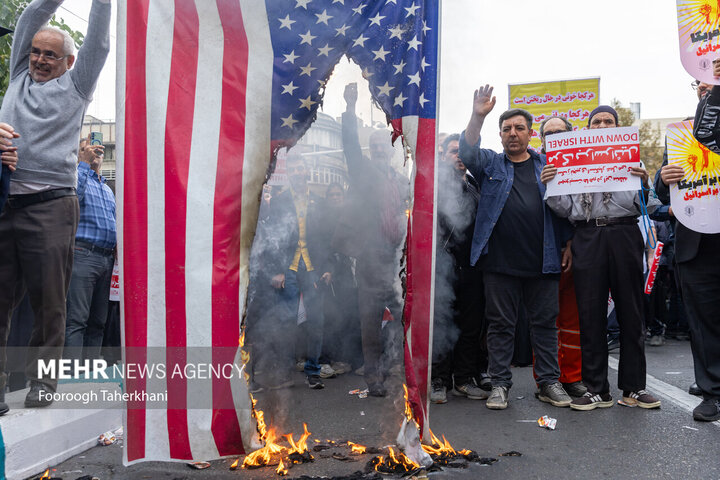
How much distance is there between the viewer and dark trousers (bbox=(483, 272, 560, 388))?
4.16 meters

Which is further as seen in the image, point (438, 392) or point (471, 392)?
point (471, 392)

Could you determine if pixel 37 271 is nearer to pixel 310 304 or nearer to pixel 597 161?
pixel 310 304

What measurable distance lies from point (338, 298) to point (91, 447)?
8.55 feet

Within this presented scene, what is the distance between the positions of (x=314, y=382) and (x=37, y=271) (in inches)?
96.1

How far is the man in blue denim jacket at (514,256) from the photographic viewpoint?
4168mm

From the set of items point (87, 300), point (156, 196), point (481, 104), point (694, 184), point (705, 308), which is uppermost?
point (481, 104)

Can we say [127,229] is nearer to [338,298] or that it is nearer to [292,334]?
[292,334]

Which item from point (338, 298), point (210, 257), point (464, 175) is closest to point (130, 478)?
point (210, 257)

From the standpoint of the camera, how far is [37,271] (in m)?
3.15

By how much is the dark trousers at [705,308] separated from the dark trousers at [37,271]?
3965mm

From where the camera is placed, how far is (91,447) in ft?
10.9

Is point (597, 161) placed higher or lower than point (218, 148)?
higher

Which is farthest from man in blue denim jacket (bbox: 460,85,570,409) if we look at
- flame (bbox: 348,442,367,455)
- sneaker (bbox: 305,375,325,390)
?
sneaker (bbox: 305,375,325,390)

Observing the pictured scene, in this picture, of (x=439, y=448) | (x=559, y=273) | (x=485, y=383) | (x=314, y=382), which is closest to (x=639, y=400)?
(x=559, y=273)
